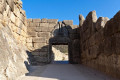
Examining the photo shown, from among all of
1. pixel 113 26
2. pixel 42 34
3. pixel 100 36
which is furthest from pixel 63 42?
pixel 113 26

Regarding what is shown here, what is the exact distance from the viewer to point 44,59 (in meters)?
8.51

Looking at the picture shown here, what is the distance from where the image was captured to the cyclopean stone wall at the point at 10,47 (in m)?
2.97

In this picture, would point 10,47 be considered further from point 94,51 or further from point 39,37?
point 39,37

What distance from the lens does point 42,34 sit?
8.94m

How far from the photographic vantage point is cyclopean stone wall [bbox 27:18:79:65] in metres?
8.59

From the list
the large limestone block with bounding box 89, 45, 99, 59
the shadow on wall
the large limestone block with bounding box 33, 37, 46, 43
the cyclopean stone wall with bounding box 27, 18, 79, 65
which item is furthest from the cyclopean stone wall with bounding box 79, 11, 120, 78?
the large limestone block with bounding box 33, 37, 46, 43

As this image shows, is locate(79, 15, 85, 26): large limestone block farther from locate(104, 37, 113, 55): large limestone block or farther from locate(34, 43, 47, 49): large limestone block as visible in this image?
locate(104, 37, 113, 55): large limestone block

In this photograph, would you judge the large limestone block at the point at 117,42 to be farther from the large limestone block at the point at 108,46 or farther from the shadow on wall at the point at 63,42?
the shadow on wall at the point at 63,42

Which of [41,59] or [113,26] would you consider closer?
[113,26]

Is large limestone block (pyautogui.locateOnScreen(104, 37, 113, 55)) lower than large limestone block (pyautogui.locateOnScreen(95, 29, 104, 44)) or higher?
lower

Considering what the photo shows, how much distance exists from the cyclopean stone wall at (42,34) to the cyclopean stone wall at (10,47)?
1739mm

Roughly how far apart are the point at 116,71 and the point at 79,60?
520 cm

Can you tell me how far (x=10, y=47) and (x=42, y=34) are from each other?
4814mm

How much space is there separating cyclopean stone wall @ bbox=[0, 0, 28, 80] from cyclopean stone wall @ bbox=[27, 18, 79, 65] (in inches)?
68.5
